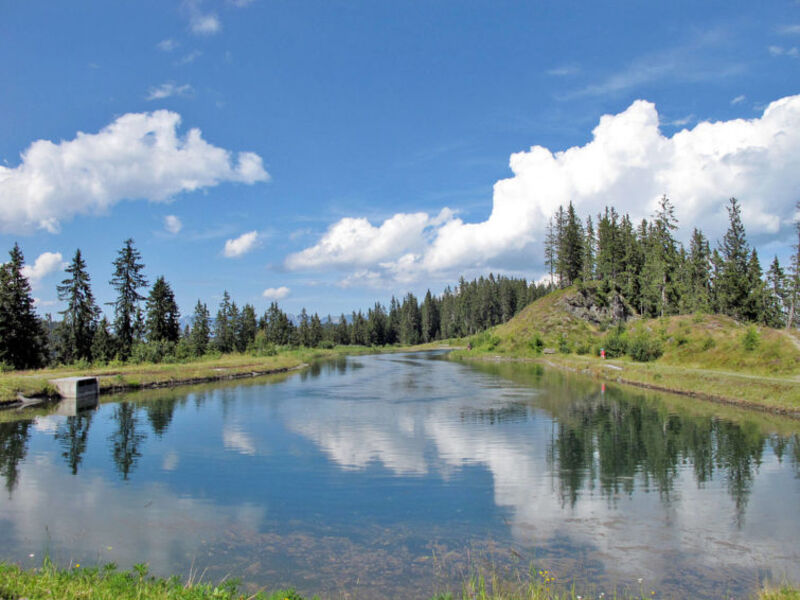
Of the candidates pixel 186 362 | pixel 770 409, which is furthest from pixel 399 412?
pixel 186 362

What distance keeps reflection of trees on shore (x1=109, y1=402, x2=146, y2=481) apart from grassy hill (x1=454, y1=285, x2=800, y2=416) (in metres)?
39.7

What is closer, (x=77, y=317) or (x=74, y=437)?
(x=74, y=437)

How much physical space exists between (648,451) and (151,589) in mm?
23690

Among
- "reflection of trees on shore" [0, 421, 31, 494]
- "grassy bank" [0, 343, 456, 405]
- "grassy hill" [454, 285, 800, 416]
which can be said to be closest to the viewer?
"reflection of trees on shore" [0, 421, 31, 494]

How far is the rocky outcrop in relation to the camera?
384ft

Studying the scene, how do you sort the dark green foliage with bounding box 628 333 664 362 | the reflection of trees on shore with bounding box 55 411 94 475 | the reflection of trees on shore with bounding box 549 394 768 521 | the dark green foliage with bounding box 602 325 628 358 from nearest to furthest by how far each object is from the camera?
the reflection of trees on shore with bounding box 549 394 768 521
the reflection of trees on shore with bounding box 55 411 94 475
the dark green foliage with bounding box 628 333 664 362
the dark green foliage with bounding box 602 325 628 358

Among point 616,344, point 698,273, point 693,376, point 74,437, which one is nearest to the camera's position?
point 74,437

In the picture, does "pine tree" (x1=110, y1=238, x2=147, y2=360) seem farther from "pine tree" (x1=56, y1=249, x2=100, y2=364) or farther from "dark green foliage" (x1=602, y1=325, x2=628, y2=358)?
"dark green foliage" (x1=602, y1=325, x2=628, y2=358)

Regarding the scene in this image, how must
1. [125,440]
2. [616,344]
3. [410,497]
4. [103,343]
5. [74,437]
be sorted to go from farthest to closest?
[103,343] → [616,344] → [74,437] → [125,440] → [410,497]

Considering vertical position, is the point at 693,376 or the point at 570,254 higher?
the point at 570,254

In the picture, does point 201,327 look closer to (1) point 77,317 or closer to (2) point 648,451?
(1) point 77,317

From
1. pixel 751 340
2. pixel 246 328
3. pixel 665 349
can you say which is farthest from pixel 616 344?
pixel 246 328

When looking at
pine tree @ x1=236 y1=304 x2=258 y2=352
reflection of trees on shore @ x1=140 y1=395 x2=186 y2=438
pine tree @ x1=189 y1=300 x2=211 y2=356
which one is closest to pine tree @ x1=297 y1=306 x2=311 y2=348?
pine tree @ x1=236 y1=304 x2=258 y2=352

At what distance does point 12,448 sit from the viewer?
83.1 ft
